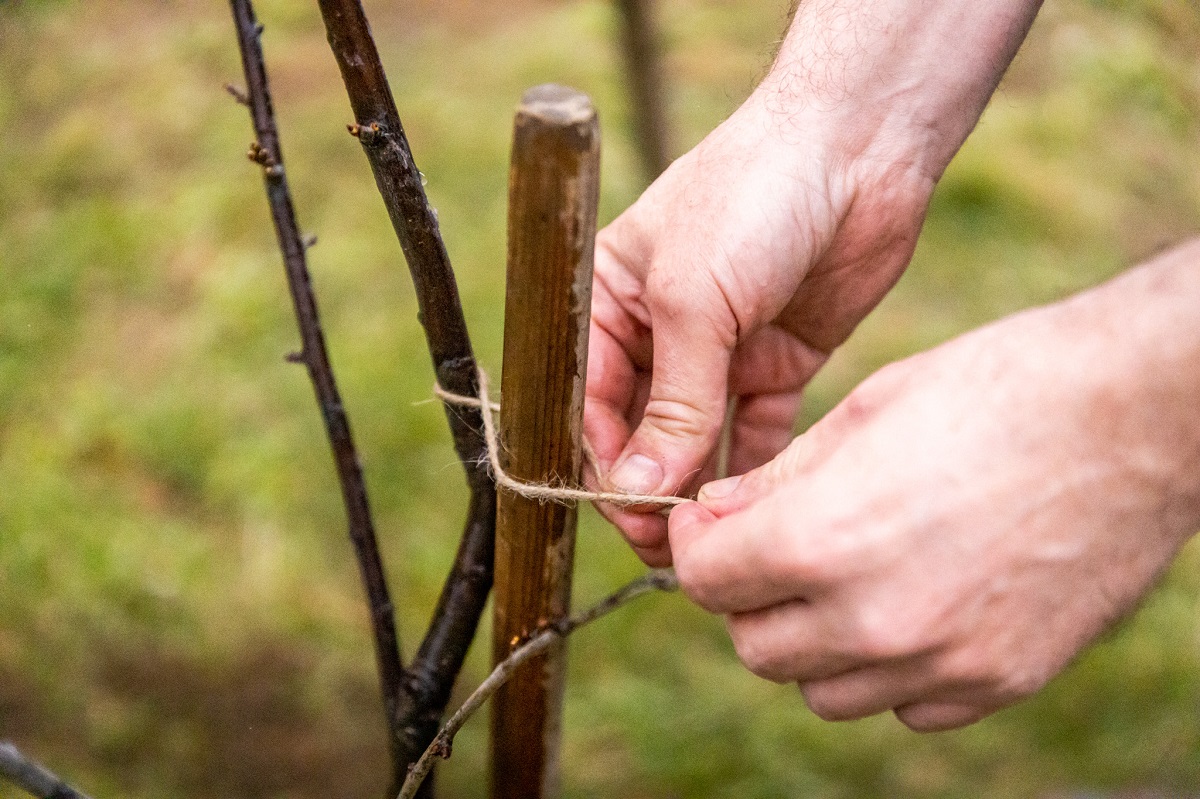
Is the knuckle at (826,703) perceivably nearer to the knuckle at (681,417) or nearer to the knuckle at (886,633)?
the knuckle at (886,633)

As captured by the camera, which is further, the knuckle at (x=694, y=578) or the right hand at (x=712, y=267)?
the right hand at (x=712, y=267)

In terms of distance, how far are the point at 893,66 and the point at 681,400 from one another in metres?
0.55

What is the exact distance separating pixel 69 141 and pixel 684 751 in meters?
3.32

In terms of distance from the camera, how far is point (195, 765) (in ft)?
5.55

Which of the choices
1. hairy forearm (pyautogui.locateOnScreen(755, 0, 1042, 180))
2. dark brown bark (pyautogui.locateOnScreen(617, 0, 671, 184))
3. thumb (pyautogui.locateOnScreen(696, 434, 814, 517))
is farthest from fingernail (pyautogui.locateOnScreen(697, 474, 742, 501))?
dark brown bark (pyautogui.locateOnScreen(617, 0, 671, 184))

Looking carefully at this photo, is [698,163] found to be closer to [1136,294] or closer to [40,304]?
[1136,294]

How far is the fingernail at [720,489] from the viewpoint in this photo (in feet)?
2.61

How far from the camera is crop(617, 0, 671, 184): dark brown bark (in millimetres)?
2539

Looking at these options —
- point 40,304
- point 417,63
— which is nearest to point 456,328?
point 40,304

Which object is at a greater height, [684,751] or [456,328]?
[456,328]

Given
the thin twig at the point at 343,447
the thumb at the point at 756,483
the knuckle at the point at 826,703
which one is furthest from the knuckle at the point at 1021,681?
the thin twig at the point at 343,447

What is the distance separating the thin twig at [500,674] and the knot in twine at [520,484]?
111 millimetres

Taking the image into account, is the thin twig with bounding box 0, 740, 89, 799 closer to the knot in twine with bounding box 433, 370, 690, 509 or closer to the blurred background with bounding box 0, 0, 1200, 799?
the knot in twine with bounding box 433, 370, 690, 509

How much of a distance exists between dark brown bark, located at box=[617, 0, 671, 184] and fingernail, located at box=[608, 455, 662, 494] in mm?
1768
